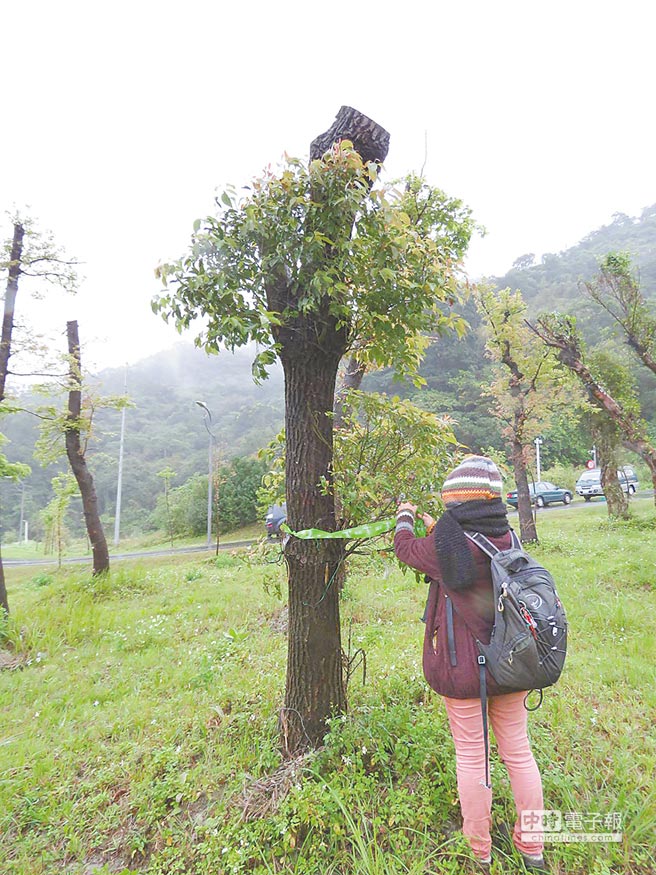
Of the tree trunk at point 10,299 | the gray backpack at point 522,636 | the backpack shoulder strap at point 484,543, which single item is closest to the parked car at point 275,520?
the backpack shoulder strap at point 484,543

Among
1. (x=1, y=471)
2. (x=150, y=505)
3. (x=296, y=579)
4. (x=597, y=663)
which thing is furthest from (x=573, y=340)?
(x=150, y=505)

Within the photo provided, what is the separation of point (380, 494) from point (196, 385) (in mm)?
74025

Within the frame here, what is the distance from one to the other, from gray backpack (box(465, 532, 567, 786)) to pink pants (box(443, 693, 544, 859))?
0.21ft

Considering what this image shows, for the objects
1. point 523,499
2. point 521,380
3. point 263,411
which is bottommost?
point 523,499

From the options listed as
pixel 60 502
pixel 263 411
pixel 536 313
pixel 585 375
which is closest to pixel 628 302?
pixel 585 375

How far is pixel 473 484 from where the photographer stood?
190 centimetres

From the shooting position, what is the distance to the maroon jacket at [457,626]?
1767 mm

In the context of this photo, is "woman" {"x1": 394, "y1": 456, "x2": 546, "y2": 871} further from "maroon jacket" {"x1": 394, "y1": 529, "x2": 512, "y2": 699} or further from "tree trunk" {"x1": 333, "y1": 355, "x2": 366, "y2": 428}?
"tree trunk" {"x1": 333, "y1": 355, "x2": 366, "y2": 428}

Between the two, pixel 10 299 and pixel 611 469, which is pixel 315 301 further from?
pixel 611 469

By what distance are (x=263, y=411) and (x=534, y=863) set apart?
2004 inches

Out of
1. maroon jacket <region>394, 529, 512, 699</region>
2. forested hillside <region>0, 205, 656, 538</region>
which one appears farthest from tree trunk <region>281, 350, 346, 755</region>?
forested hillside <region>0, 205, 656, 538</region>

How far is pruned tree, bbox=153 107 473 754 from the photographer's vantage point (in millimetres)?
2195

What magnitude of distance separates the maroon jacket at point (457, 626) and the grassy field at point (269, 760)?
27.8 inches

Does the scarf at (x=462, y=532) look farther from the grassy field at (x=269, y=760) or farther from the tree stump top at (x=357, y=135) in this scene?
the tree stump top at (x=357, y=135)
